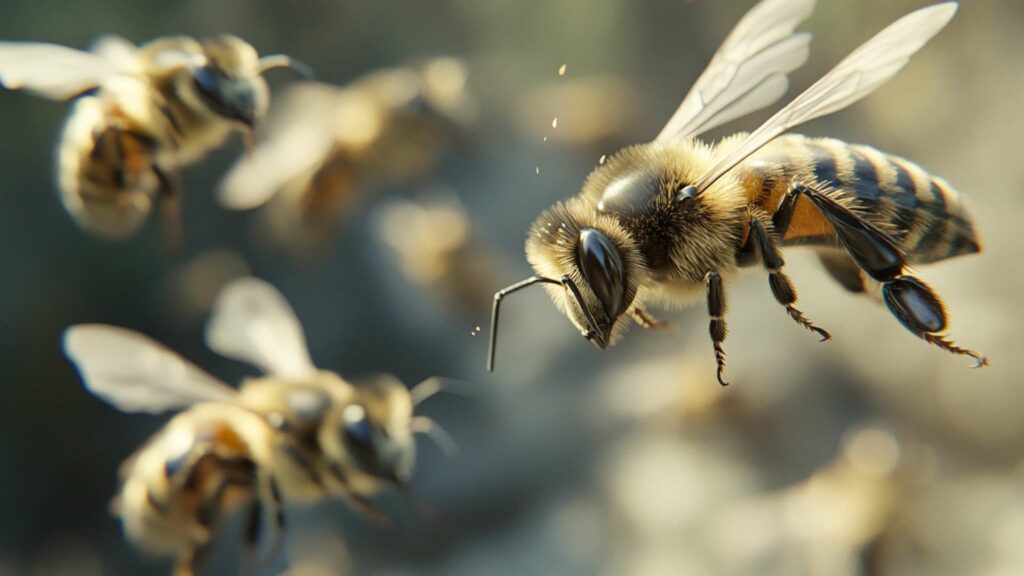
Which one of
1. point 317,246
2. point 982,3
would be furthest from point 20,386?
point 982,3

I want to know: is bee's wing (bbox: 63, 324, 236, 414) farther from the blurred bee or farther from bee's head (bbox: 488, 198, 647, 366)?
the blurred bee

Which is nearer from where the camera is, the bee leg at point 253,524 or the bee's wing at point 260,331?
the bee leg at point 253,524

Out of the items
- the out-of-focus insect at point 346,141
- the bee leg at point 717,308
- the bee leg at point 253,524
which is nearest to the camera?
the bee leg at point 717,308

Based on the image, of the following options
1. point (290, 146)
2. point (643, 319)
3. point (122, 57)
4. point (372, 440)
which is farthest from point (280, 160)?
point (643, 319)

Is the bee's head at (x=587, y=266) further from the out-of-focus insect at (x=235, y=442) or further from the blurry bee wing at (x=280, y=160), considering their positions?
the blurry bee wing at (x=280, y=160)

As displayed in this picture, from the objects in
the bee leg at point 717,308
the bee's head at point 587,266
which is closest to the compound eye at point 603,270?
the bee's head at point 587,266

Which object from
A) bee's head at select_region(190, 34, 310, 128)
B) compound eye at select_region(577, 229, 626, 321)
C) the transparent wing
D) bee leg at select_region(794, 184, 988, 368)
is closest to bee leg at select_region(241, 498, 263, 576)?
bee's head at select_region(190, 34, 310, 128)

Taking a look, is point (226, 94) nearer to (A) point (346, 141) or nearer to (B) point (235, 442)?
(B) point (235, 442)

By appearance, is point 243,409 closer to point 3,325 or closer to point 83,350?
point 83,350
